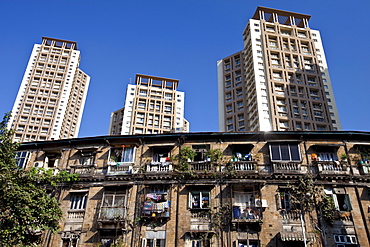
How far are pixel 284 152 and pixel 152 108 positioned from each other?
66315 mm

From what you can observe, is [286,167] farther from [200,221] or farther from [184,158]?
[184,158]

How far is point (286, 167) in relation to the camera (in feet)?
81.1

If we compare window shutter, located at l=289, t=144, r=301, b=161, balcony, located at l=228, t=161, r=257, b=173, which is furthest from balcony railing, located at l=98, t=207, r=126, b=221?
window shutter, located at l=289, t=144, r=301, b=161

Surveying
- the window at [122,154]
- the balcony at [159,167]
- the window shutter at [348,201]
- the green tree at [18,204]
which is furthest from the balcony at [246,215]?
the green tree at [18,204]

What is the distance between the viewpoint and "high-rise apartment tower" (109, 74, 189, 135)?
3356 inches

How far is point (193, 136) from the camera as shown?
27.3m

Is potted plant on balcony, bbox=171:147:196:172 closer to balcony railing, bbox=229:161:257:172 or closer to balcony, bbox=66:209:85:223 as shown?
balcony railing, bbox=229:161:257:172

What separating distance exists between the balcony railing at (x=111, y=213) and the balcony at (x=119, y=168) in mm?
3047

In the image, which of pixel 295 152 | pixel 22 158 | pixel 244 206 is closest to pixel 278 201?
pixel 244 206

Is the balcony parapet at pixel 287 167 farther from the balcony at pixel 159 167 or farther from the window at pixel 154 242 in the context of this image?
the window at pixel 154 242

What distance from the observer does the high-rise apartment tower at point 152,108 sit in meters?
85.2

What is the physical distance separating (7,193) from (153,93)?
7415 cm

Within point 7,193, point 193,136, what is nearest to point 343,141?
point 193,136

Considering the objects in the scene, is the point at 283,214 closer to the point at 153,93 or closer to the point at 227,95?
the point at 227,95
